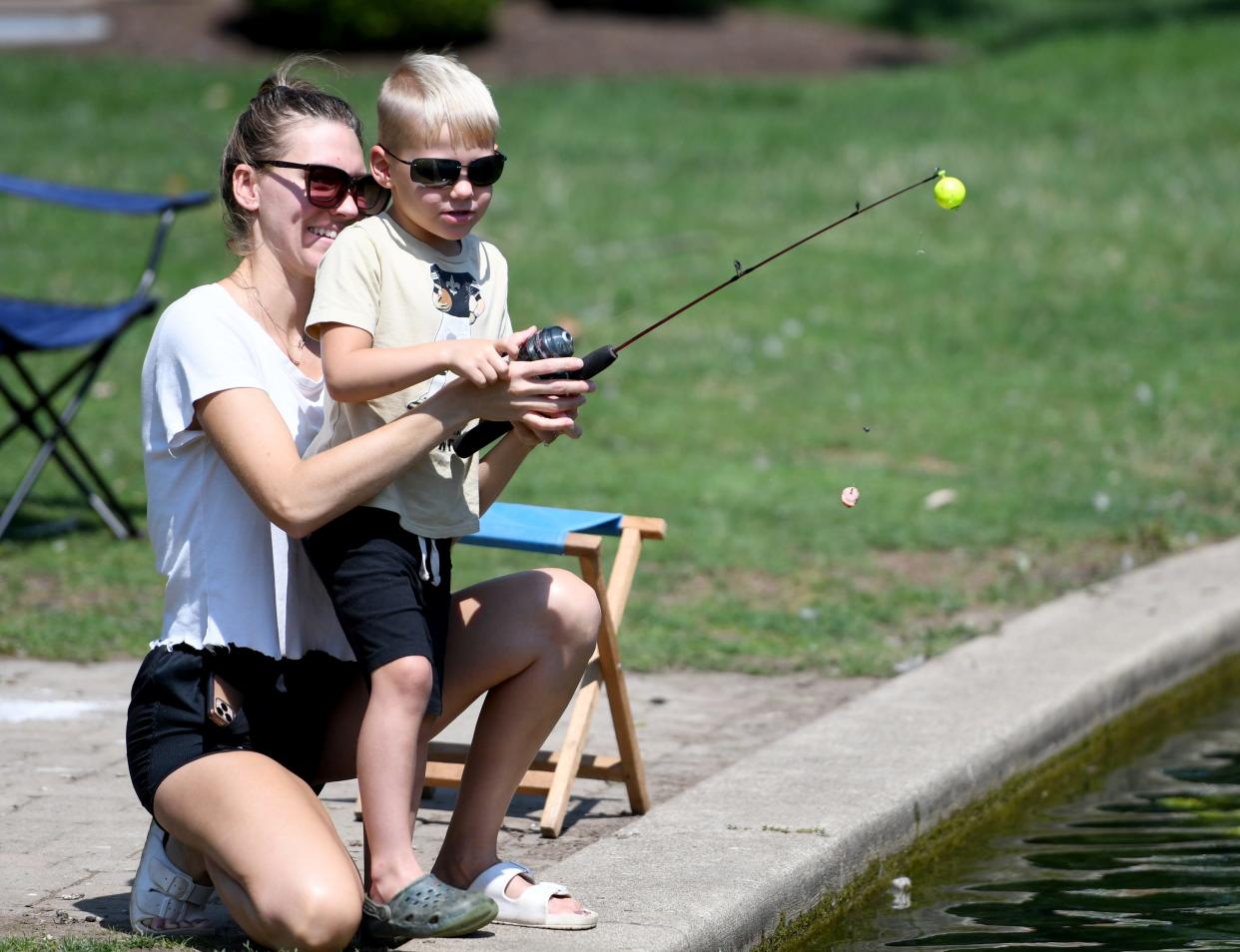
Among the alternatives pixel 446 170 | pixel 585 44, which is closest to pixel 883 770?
pixel 446 170

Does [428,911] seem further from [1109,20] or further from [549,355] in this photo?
[1109,20]

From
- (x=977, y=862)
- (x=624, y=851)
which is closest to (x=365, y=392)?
(x=624, y=851)

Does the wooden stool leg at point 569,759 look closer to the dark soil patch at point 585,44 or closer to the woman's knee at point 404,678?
the woman's knee at point 404,678

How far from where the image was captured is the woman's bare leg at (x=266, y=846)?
10.2 feet

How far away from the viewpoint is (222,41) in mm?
20562

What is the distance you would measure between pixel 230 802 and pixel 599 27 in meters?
20.1

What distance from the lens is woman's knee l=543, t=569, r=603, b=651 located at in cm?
354

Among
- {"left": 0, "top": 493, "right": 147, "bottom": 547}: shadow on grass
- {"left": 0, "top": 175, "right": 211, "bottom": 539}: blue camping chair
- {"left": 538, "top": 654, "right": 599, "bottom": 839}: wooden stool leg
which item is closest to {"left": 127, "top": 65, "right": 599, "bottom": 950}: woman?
{"left": 538, "top": 654, "right": 599, "bottom": 839}: wooden stool leg

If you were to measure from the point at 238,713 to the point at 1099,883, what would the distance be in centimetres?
211

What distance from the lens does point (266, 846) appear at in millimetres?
3170

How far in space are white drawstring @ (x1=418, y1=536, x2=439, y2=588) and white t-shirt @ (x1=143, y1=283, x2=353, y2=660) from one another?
0.25 m

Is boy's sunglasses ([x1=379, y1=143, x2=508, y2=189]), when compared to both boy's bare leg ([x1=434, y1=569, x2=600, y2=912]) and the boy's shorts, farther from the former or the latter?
boy's bare leg ([x1=434, y1=569, x2=600, y2=912])

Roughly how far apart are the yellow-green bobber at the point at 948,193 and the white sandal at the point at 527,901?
1.55 metres

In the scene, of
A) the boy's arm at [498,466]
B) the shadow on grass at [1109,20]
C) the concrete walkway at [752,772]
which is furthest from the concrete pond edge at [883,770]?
the shadow on grass at [1109,20]
